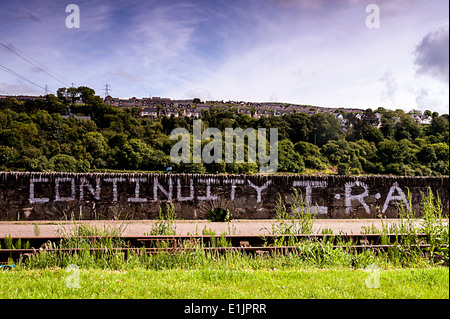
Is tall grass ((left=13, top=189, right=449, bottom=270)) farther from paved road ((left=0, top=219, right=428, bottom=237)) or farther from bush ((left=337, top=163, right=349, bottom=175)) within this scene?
bush ((left=337, top=163, right=349, bottom=175))

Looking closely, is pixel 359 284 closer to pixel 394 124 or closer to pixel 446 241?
pixel 446 241

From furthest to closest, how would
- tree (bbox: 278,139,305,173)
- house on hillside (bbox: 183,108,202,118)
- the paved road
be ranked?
house on hillside (bbox: 183,108,202,118), tree (bbox: 278,139,305,173), the paved road

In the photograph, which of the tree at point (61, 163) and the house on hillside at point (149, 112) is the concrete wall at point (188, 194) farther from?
the house on hillside at point (149, 112)

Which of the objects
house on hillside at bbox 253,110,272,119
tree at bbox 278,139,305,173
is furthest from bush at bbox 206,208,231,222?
house on hillside at bbox 253,110,272,119

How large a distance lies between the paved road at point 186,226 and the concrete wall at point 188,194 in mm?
536

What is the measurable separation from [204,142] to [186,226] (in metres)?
81.8

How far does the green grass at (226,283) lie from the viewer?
4.45 meters

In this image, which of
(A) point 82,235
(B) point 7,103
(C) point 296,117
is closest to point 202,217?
(A) point 82,235

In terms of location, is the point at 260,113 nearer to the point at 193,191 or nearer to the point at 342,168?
the point at 342,168

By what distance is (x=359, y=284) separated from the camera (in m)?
4.88

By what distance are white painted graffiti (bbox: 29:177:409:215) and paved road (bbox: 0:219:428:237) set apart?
3.12ft

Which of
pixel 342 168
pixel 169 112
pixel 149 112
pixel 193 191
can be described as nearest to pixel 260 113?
pixel 169 112

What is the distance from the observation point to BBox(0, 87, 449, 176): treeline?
3831 centimetres

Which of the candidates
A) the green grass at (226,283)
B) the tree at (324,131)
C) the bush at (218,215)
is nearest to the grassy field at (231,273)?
the green grass at (226,283)
